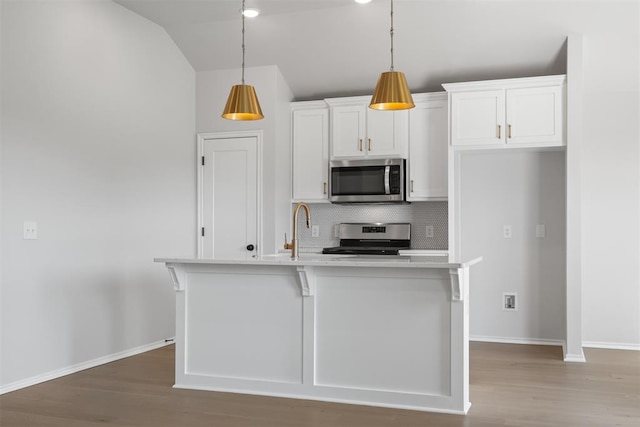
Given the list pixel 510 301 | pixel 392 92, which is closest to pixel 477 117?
Result: pixel 510 301

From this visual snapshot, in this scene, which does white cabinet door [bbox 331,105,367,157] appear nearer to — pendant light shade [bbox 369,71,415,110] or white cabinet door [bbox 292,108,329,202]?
white cabinet door [bbox 292,108,329,202]

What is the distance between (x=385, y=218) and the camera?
6172 mm

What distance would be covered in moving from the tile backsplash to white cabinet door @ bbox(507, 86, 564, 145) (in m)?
1.01

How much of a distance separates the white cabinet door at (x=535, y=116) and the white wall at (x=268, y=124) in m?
2.07

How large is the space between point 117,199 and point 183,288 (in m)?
1.36

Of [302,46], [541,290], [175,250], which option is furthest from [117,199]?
[541,290]

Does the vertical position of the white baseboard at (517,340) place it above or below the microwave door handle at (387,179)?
below

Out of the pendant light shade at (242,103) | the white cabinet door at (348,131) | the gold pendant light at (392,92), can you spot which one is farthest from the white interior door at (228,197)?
the gold pendant light at (392,92)

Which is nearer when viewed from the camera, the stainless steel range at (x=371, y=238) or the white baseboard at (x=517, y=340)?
the white baseboard at (x=517, y=340)

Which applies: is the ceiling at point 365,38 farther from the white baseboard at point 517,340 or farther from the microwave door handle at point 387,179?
the white baseboard at point 517,340

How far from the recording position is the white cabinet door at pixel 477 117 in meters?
5.38

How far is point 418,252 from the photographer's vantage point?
5.77 metres

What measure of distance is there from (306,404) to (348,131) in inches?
116

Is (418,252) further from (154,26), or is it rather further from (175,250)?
(154,26)
